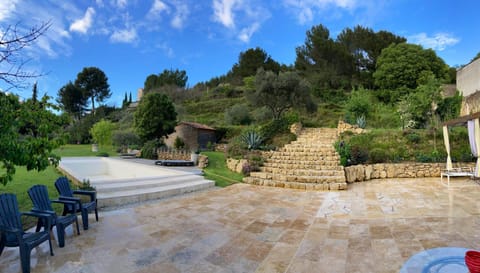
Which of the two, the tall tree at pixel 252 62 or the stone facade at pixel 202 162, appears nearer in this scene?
the stone facade at pixel 202 162

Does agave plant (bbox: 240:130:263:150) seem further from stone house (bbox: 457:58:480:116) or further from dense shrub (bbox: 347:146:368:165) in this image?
stone house (bbox: 457:58:480:116)

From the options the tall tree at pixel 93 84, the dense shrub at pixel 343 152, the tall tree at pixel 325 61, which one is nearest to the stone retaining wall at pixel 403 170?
the dense shrub at pixel 343 152

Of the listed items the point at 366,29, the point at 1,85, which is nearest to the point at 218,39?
the point at 1,85

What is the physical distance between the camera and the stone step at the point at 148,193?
235 inches

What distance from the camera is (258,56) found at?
43688 millimetres

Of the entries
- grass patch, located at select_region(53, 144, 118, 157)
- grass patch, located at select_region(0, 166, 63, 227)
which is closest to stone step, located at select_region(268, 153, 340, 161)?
grass patch, located at select_region(0, 166, 63, 227)

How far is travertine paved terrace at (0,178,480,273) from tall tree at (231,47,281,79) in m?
38.4

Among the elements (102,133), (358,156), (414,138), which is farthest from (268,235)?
(102,133)

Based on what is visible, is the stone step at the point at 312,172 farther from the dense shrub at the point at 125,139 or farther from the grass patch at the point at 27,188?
the dense shrub at the point at 125,139

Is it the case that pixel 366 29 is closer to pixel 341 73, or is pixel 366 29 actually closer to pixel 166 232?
pixel 341 73

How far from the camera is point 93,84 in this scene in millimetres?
42594

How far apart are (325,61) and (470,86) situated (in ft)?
59.6

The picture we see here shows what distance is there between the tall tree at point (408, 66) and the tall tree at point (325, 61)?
244 inches

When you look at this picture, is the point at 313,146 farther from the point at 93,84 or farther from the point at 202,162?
the point at 93,84
